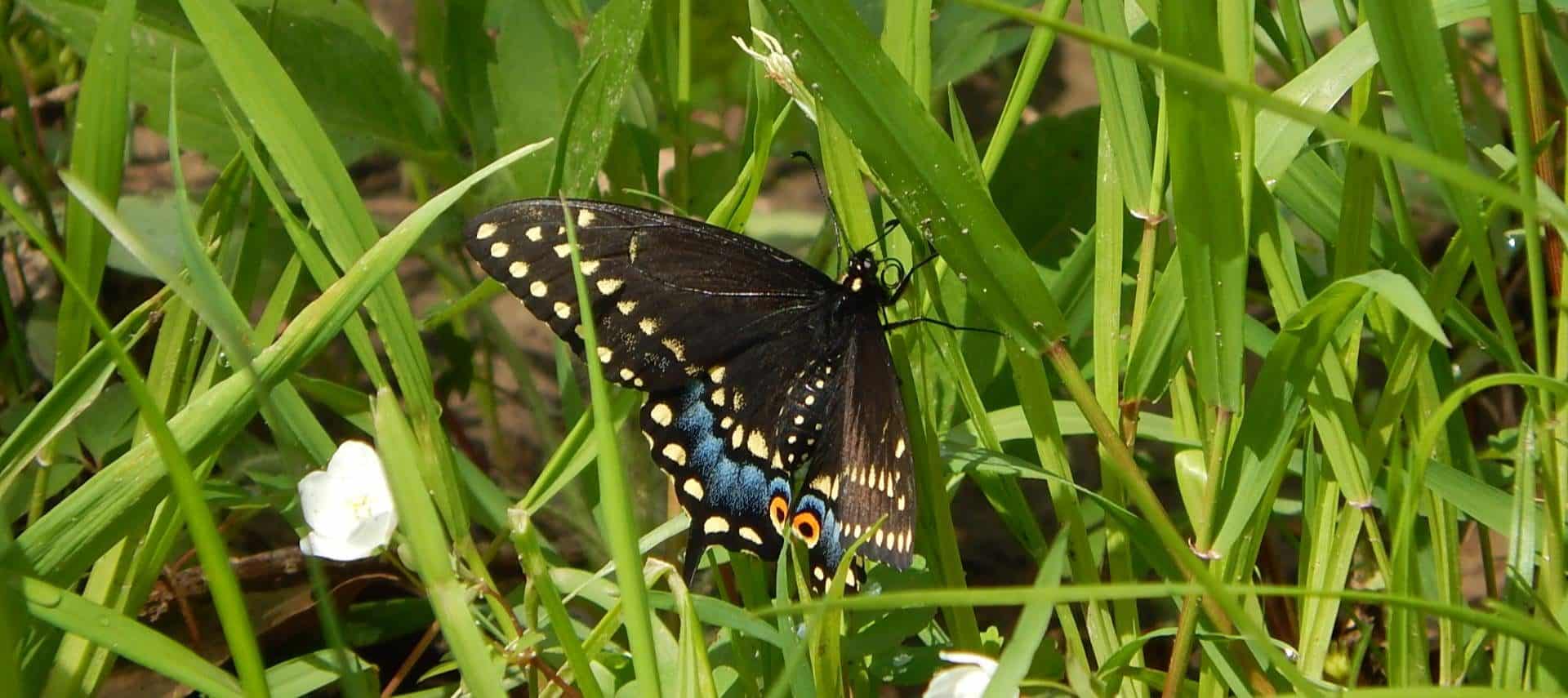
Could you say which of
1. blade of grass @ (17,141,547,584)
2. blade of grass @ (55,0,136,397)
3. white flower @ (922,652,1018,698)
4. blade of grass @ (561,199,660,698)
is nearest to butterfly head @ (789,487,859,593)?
white flower @ (922,652,1018,698)

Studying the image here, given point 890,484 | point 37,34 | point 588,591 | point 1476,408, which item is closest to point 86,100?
point 588,591

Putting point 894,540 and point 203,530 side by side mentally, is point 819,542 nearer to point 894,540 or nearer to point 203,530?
point 894,540

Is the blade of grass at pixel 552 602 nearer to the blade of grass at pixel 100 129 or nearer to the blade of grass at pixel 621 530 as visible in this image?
the blade of grass at pixel 621 530

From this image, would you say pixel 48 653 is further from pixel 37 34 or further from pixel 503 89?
pixel 37 34

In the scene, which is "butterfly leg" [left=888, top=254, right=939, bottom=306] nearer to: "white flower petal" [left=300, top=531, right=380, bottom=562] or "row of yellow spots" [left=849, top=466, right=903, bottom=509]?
"row of yellow spots" [left=849, top=466, right=903, bottom=509]

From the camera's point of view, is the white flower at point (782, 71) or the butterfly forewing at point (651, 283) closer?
the white flower at point (782, 71)

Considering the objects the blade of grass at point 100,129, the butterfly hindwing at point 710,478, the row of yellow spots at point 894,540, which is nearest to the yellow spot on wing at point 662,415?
the butterfly hindwing at point 710,478

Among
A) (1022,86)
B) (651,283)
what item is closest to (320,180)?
(651,283)
